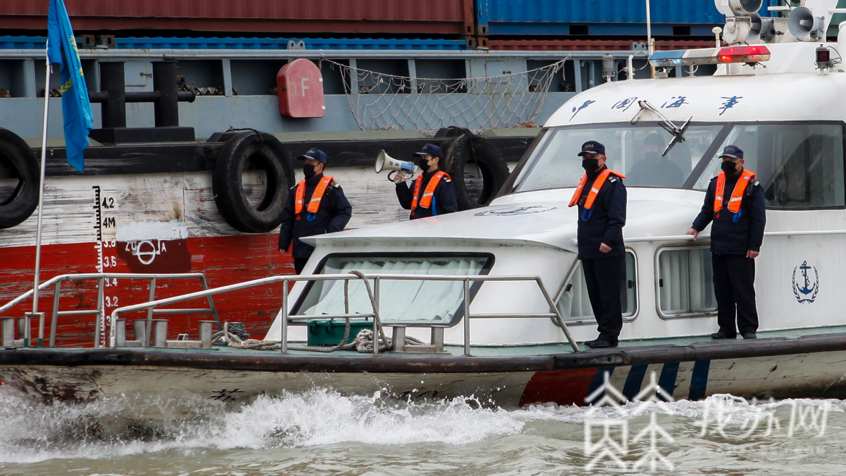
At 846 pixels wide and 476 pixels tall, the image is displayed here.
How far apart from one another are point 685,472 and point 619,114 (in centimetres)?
296

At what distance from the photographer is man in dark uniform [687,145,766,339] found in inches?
272

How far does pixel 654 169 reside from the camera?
7.60 m

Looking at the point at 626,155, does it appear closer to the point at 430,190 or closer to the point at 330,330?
the point at 430,190

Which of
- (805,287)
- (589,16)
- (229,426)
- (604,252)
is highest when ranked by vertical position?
(589,16)

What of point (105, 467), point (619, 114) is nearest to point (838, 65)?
point (619, 114)

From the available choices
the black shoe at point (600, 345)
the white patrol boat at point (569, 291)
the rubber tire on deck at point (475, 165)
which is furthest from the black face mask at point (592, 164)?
the rubber tire on deck at point (475, 165)

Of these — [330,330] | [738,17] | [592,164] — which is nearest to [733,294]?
[592,164]

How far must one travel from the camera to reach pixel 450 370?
6.04 meters

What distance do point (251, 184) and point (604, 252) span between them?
4.12 meters

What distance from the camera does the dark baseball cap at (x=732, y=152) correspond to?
22.9 ft

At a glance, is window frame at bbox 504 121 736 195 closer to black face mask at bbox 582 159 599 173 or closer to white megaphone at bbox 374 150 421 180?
black face mask at bbox 582 159 599 173

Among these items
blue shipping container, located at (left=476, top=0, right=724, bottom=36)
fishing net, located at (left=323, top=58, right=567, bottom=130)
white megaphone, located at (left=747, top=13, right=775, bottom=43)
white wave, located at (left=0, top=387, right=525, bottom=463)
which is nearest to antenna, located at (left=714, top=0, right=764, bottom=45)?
white megaphone, located at (left=747, top=13, right=775, bottom=43)

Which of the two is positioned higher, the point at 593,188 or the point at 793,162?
the point at 793,162

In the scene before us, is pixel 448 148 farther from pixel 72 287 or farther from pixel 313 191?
pixel 72 287
